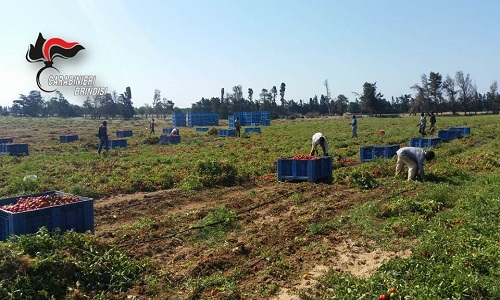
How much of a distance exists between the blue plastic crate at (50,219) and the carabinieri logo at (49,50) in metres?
14.5

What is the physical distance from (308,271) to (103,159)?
16.8m

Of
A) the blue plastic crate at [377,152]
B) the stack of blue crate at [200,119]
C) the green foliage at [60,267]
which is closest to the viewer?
the green foliage at [60,267]

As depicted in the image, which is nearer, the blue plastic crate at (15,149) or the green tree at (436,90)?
the blue plastic crate at (15,149)

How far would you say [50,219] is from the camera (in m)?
7.31

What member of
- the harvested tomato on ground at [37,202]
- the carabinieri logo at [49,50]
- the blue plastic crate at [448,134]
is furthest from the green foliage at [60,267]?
the blue plastic crate at [448,134]

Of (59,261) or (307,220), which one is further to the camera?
(307,220)

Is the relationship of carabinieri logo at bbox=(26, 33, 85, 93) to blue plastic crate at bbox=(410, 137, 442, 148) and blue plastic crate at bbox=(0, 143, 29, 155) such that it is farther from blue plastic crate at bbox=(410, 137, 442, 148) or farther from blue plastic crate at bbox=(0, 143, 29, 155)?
blue plastic crate at bbox=(410, 137, 442, 148)

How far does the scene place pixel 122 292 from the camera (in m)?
5.82

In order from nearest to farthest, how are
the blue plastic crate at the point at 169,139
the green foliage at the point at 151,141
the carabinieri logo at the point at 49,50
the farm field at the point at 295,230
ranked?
1. the farm field at the point at 295,230
2. the carabinieri logo at the point at 49,50
3. the blue plastic crate at the point at 169,139
4. the green foliage at the point at 151,141

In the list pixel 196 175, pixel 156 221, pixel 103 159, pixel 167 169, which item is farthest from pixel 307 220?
pixel 103 159

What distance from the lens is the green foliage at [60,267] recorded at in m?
5.40

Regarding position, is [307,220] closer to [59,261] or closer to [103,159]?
Result: [59,261]

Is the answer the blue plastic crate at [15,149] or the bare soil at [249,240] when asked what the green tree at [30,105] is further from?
the bare soil at [249,240]

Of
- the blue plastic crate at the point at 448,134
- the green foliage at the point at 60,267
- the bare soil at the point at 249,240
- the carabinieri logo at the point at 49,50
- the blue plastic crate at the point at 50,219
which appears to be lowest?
the bare soil at the point at 249,240
